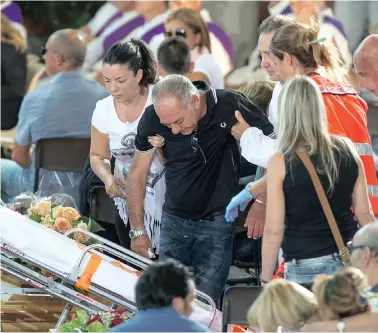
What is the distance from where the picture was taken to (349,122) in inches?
221

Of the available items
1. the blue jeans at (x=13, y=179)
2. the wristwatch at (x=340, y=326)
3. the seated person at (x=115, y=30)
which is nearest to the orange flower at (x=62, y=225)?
the wristwatch at (x=340, y=326)

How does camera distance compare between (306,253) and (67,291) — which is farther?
(67,291)

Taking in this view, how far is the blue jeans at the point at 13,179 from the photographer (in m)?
8.47

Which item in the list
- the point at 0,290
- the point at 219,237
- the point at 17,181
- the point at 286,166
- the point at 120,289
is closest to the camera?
the point at 286,166

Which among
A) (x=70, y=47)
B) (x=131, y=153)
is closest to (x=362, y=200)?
(x=131, y=153)

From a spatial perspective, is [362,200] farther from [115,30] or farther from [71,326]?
[115,30]

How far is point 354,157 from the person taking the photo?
497 cm

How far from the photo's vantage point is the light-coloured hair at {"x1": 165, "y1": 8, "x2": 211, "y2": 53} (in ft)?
28.5

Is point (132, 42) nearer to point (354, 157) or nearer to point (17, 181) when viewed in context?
point (354, 157)

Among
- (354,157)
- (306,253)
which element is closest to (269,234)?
(306,253)

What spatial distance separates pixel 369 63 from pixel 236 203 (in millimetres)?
1295

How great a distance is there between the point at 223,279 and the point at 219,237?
0.22 metres

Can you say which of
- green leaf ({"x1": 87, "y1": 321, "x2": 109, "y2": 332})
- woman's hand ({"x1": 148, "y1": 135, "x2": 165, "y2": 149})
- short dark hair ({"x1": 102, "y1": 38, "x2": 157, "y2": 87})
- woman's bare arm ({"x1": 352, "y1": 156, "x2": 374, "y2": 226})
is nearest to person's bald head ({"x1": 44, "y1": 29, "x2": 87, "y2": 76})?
short dark hair ({"x1": 102, "y1": 38, "x2": 157, "y2": 87})

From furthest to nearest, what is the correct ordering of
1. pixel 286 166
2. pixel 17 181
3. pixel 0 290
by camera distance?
pixel 17 181
pixel 0 290
pixel 286 166
